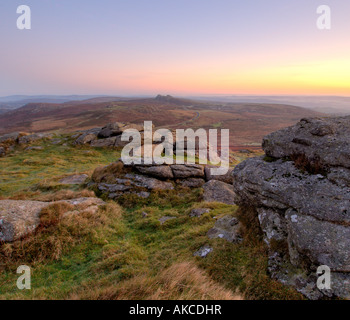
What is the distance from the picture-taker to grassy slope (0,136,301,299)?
5328 mm

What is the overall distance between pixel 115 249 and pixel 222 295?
17.5 ft

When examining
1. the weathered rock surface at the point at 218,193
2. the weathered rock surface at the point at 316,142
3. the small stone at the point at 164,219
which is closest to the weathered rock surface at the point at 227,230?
the small stone at the point at 164,219

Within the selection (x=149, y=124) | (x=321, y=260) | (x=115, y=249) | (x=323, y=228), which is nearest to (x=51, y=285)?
(x=115, y=249)

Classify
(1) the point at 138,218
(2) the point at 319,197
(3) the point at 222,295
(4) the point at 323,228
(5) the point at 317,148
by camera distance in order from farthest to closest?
1. (1) the point at 138,218
2. (5) the point at 317,148
3. (2) the point at 319,197
4. (4) the point at 323,228
5. (3) the point at 222,295

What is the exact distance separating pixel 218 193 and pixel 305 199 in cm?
889

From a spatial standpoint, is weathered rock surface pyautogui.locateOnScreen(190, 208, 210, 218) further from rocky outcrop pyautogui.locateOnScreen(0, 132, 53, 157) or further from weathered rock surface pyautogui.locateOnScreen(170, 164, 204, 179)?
rocky outcrop pyautogui.locateOnScreen(0, 132, 53, 157)

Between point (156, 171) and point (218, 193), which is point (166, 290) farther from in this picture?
point (156, 171)

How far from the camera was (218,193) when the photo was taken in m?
15.2

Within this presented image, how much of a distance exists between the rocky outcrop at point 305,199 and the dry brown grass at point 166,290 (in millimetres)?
2196

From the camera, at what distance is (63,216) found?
9.84 metres

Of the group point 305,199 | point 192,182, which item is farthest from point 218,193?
point 305,199

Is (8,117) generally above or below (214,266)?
above

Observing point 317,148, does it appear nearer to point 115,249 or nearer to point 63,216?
point 115,249
